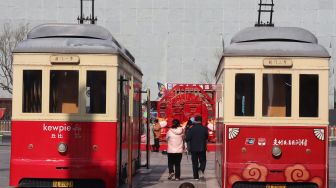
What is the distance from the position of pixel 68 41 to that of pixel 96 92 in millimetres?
1074

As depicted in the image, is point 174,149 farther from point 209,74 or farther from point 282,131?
point 209,74

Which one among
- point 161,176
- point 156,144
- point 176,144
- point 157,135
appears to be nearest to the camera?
point 176,144

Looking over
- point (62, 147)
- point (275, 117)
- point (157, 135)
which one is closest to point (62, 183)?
point (62, 147)

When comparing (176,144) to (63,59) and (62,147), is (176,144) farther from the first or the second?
(63,59)

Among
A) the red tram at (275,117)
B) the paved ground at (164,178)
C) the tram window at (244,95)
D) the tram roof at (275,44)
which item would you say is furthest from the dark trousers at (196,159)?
the tram window at (244,95)

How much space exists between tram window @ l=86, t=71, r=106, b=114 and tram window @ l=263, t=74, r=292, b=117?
9.42 ft

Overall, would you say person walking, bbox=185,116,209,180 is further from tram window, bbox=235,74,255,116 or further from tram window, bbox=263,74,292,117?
tram window, bbox=263,74,292,117

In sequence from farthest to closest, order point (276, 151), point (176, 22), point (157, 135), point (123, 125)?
point (176, 22), point (157, 135), point (123, 125), point (276, 151)

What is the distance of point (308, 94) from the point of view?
1482 cm

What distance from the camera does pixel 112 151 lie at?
1489cm

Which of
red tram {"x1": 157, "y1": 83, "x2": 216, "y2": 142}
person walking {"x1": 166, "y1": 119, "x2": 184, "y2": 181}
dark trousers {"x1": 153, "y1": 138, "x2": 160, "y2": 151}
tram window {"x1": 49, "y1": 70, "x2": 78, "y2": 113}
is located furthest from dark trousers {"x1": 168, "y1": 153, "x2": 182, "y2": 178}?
red tram {"x1": 157, "y1": 83, "x2": 216, "y2": 142}

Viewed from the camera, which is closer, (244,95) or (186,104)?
(244,95)

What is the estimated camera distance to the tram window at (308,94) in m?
14.8

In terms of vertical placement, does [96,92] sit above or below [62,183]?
above
